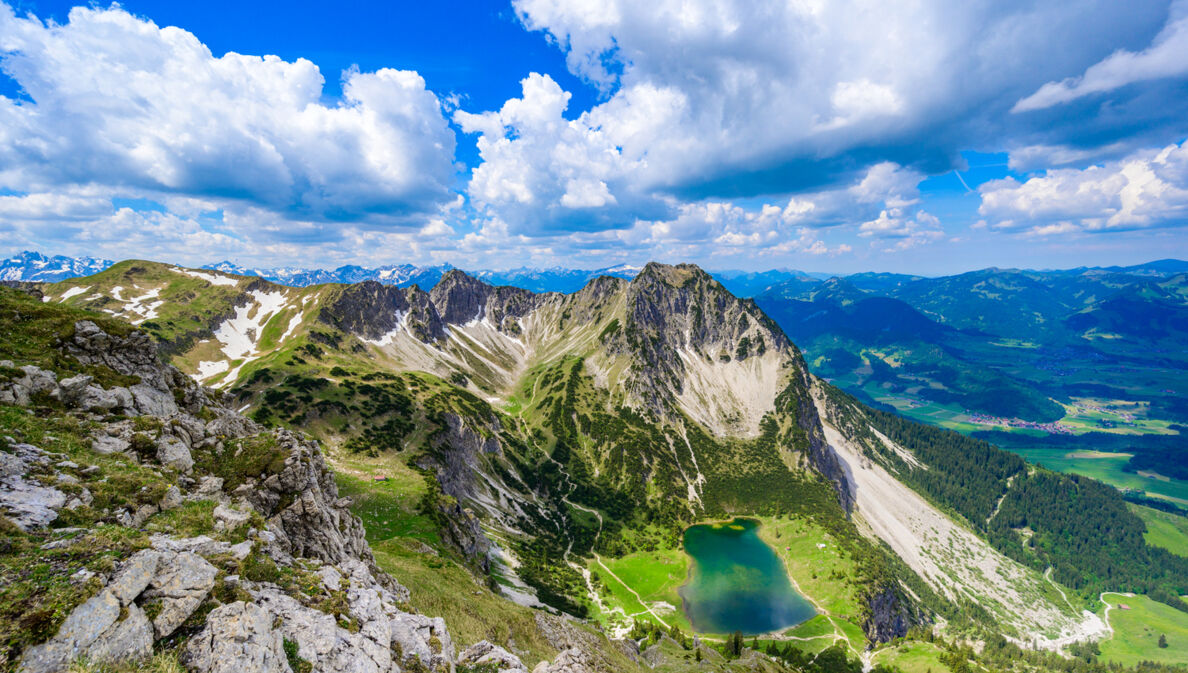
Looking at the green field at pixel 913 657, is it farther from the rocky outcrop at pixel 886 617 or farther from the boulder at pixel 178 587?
the boulder at pixel 178 587

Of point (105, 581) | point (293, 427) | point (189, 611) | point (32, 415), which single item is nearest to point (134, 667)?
point (189, 611)

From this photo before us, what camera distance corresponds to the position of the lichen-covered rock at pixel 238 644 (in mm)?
13562

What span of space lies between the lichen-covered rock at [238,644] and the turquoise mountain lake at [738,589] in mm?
137892

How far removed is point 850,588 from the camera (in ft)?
465

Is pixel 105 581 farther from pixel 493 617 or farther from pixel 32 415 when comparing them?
pixel 493 617

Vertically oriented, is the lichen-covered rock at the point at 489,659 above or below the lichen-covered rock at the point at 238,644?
below

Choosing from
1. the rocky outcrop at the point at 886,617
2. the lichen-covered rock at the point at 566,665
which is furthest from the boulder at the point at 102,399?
the rocky outcrop at the point at 886,617

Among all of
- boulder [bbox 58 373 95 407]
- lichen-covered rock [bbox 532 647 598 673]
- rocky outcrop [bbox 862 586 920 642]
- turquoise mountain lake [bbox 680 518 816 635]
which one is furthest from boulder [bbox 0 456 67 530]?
rocky outcrop [bbox 862 586 920 642]

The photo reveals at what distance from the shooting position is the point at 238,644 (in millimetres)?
14211

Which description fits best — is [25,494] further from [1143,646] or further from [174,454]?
[1143,646]

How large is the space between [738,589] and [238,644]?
164452 mm

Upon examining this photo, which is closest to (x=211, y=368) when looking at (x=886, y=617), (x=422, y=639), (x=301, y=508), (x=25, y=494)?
(x=301, y=508)

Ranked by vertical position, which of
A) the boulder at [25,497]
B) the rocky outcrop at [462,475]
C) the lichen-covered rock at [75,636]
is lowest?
the rocky outcrop at [462,475]

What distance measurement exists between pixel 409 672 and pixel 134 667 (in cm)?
1198
